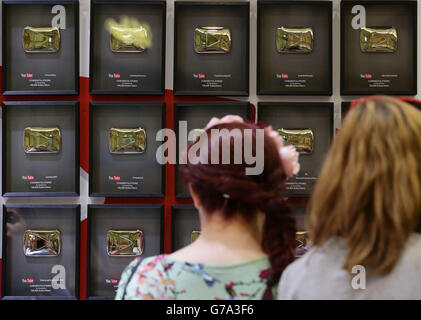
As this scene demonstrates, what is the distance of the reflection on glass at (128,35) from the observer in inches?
92.9

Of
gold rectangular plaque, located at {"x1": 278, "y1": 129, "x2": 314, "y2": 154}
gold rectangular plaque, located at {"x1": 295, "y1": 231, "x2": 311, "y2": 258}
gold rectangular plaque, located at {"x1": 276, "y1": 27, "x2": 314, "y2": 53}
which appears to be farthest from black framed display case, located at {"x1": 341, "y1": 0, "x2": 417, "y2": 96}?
gold rectangular plaque, located at {"x1": 295, "y1": 231, "x2": 311, "y2": 258}

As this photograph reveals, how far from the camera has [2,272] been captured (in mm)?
2377

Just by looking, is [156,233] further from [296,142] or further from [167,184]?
[296,142]

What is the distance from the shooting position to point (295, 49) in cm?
236

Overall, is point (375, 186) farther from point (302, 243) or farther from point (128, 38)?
point (128, 38)

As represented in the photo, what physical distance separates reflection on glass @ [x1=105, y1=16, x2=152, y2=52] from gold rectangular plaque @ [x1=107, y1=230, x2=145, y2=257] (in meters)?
0.89

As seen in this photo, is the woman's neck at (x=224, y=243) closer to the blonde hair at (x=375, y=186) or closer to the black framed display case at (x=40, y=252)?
the blonde hair at (x=375, y=186)

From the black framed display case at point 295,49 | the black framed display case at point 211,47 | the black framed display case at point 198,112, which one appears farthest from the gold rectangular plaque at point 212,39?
the black framed display case at point 198,112

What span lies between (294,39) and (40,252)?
1614 mm

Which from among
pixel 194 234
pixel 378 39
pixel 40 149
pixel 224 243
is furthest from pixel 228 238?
pixel 378 39

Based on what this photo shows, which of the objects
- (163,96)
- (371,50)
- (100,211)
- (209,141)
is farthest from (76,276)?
(371,50)

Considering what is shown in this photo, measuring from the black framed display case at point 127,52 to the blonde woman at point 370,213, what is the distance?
1481 millimetres
